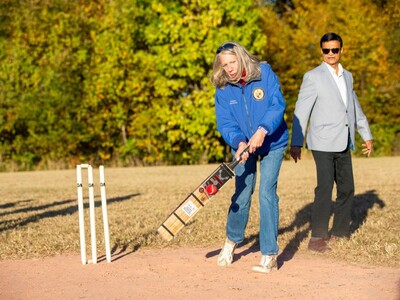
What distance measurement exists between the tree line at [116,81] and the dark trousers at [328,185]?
1732 cm

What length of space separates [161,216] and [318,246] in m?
3.69

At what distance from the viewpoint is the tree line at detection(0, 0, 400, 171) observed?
25.8 m

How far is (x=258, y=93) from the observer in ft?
22.4

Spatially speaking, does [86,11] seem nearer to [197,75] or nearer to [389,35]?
[197,75]

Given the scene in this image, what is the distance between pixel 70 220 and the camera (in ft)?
36.4

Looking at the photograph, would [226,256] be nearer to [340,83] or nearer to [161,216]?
[340,83]

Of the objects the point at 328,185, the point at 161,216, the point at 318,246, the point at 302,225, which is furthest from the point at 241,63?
the point at 161,216

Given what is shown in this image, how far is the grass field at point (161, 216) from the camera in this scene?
845cm

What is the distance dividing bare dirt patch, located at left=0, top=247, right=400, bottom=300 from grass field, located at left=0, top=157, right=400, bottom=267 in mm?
504

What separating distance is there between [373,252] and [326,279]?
1330 millimetres

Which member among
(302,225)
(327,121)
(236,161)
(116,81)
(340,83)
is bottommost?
(302,225)

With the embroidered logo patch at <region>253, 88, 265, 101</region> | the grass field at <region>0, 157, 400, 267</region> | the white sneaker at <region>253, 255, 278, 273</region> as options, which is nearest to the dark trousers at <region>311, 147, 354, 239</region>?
the grass field at <region>0, 157, 400, 267</region>

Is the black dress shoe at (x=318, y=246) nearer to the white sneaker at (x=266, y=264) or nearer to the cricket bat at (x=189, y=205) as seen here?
the white sneaker at (x=266, y=264)

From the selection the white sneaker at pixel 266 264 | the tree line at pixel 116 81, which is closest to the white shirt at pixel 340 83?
the white sneaker at pixel 266 264
